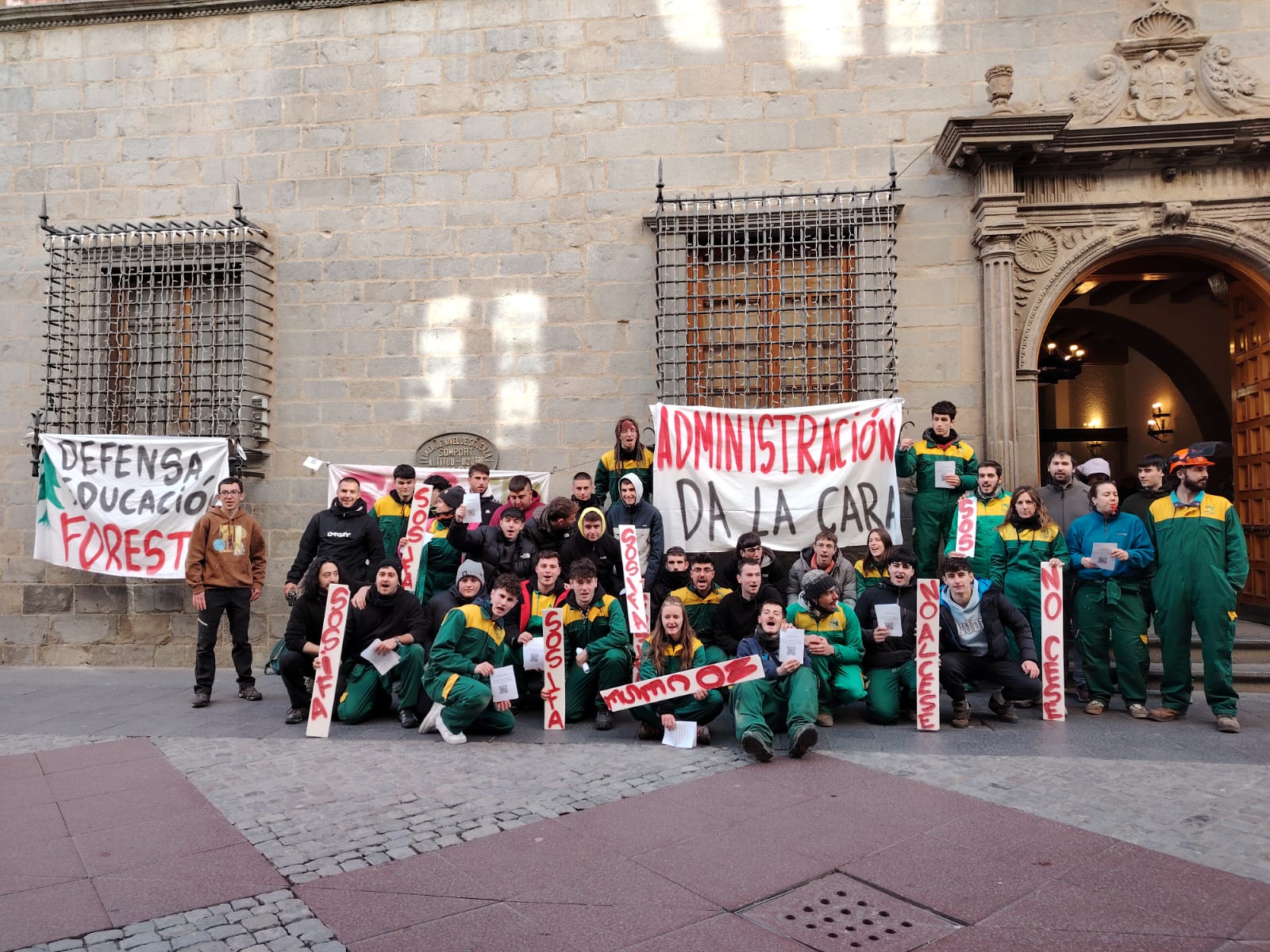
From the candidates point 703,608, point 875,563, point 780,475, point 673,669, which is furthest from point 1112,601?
point 673,669

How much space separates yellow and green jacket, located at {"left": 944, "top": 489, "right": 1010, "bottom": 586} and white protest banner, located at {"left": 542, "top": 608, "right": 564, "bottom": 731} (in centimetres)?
308

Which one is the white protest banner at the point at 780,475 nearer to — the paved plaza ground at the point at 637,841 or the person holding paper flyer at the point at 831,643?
the person holding paper flyer at the point at 831,643

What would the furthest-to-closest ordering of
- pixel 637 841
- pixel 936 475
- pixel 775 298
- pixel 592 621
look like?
1. pixel 775 298
2. pixel 936 475
3. pixel 592 621
4. pixel 637 841

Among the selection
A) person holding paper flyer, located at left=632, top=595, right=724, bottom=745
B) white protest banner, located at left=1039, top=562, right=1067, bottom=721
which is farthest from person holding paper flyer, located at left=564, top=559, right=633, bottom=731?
white protest banner, located at left=1039, top=562, right=1067, bottom=721

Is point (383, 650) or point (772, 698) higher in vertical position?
point (383, 650)

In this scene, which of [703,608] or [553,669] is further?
[703,608]

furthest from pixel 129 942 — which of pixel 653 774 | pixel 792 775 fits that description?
pixel 792 775

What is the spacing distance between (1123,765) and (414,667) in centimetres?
460

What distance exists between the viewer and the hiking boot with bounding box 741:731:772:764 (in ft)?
16.7

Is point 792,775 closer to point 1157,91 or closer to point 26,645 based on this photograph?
point 1157,91

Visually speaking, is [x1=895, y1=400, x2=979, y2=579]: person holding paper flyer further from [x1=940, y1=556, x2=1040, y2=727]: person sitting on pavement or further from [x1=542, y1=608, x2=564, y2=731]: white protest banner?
[x1=542, y1=608, x2=564, y2=731]: white protest banner

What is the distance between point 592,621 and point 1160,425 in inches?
489

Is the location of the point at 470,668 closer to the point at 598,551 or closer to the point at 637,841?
the point at 598,551

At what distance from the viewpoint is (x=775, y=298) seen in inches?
345
